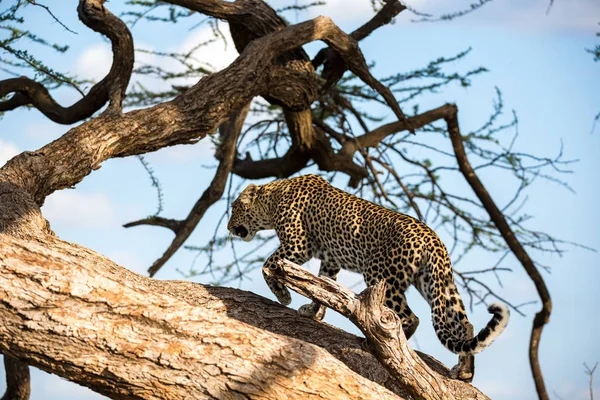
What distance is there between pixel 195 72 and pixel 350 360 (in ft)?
16.6

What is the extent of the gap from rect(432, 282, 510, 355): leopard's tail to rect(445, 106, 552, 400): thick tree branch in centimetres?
371

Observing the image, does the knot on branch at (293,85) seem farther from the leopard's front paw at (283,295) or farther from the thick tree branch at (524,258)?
the leopard's front paw at (283,295)

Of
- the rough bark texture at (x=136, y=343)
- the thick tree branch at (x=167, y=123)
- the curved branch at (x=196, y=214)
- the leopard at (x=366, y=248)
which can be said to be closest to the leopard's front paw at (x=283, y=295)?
the leopard at (x=366, y=248)

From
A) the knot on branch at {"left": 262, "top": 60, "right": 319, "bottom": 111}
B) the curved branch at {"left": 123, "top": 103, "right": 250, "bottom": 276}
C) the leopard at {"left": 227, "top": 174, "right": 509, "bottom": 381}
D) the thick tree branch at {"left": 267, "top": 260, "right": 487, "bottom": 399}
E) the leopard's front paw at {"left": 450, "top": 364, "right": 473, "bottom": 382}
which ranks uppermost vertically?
the knot on branch at {"left": 262, "top": 60, "right": 319, "bottom": 111}

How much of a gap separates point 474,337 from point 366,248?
99 centimetres

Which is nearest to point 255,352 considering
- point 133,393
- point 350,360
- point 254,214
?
point 133,393

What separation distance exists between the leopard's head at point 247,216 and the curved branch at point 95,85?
51.2 inches

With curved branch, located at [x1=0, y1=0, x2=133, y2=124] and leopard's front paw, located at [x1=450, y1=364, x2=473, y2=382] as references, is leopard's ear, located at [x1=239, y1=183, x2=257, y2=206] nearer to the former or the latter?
curved branch, located at [x1=0, y1=0, x2=133, y2=124]

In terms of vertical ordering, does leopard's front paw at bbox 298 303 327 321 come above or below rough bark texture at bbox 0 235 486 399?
above

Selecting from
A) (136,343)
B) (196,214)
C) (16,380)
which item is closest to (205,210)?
(196,214)

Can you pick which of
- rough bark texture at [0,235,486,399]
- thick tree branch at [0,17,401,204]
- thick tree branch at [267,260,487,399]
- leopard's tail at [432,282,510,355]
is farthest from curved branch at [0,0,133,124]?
leopard's tail at [432,282,510,355]

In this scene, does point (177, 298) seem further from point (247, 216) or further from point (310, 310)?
point (247, 216)

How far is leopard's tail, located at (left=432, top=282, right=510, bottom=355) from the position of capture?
14.6 ft

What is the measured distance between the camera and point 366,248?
17.3 ft
